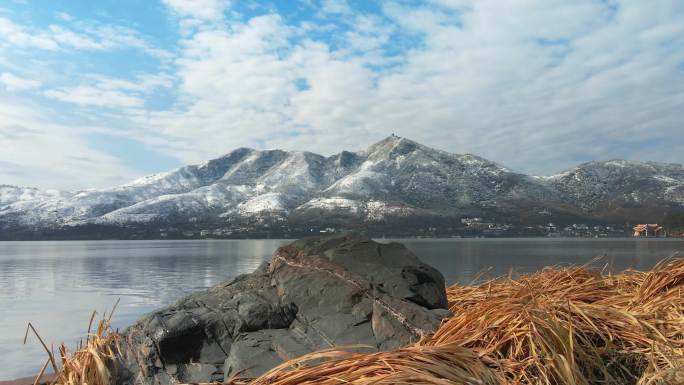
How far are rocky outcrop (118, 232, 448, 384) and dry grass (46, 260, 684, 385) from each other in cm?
96

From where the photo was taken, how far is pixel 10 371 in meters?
14.6

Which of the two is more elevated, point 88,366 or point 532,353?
point 532,353

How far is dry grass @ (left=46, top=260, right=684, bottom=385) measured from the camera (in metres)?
2.12

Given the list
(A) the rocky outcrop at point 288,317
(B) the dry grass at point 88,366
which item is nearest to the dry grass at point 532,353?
(B) the dry grass at point 88,366

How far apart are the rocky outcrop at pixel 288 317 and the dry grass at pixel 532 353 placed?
3.14 feet

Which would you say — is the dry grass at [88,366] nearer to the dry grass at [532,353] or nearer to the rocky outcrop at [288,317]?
the dry grass at [532,353]

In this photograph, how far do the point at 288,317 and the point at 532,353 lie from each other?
9.31 feet

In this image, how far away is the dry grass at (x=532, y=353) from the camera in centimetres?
212

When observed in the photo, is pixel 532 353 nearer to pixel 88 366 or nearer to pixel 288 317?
pixel 288 317

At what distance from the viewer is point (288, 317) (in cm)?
478

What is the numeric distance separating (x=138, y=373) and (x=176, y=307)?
1.01m

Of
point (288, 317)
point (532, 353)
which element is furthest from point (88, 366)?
point (532, 353)

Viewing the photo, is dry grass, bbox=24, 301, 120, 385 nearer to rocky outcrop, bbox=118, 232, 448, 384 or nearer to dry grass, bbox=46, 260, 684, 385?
dry grass, bbox=46, 260, 684, 385

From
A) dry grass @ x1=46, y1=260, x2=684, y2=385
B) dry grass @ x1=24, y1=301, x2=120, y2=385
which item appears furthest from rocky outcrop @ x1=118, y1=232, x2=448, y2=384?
dry grass @ x1=46, y1=260, x2=684, y2=385
